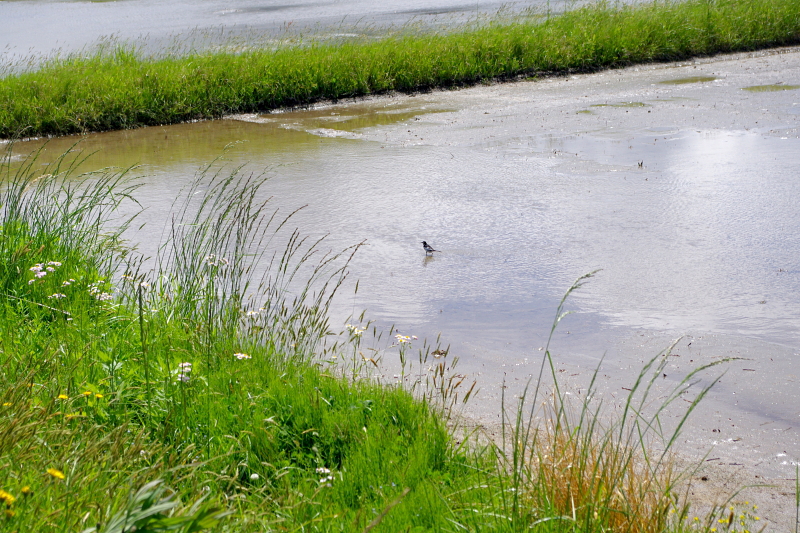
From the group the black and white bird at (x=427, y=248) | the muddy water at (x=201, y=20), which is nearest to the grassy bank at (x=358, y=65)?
the muddy water at (x=201, y=20)

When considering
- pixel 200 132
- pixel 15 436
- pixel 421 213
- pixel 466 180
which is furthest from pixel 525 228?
pixel 200 132

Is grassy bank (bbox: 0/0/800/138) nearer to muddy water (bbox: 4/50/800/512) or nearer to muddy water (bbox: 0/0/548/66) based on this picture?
muddy water (bbox: 4/50/800/512)

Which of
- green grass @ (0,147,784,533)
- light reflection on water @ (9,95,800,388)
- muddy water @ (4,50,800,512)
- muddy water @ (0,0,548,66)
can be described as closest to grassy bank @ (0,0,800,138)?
muddy water @ (4,50,800,512)

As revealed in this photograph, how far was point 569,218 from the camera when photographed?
6785 millimetres

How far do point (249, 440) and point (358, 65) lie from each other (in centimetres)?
1085

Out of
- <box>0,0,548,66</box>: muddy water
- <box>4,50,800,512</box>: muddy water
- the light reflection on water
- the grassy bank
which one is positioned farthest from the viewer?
<box>0,0,548,66</box>: muddy water

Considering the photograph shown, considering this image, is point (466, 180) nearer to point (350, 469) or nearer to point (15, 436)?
point (350, 469)

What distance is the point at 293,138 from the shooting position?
10383mm

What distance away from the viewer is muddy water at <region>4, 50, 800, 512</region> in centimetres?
440

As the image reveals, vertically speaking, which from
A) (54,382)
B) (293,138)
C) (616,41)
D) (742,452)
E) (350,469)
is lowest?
(742,452)

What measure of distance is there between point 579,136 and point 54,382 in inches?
314

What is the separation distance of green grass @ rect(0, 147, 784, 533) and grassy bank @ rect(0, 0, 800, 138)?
6661mm

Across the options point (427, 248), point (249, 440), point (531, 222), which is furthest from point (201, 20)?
point (249, 440)

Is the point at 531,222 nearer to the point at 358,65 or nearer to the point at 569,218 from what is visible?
the point at 569,218
